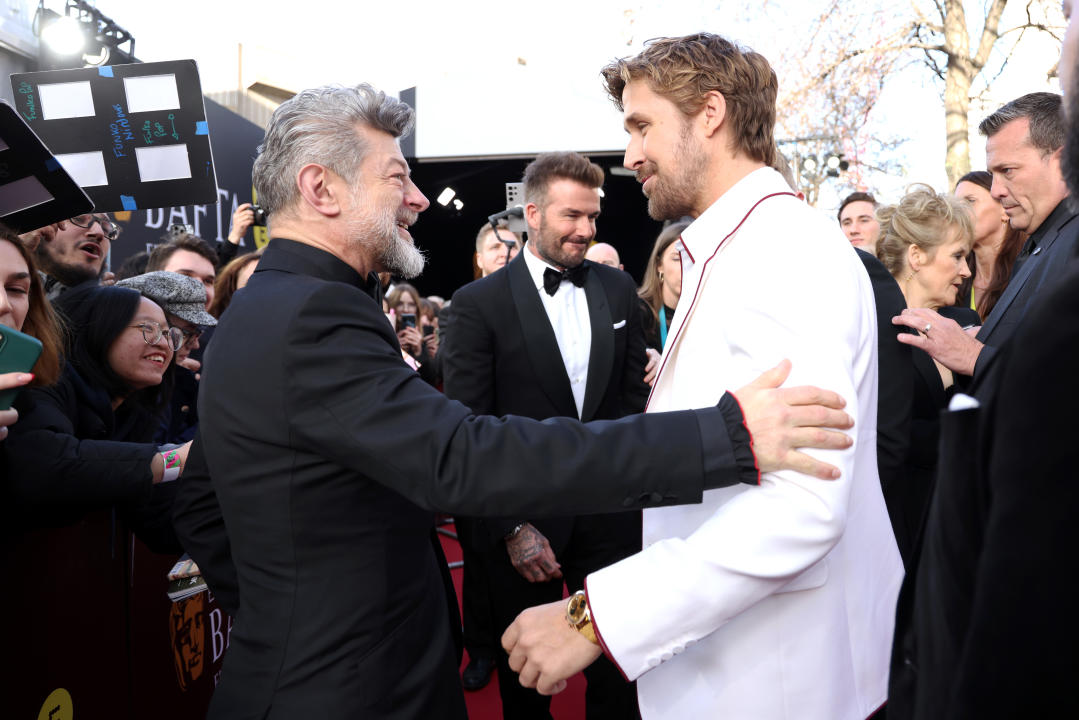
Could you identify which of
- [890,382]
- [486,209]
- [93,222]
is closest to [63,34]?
[93,222]

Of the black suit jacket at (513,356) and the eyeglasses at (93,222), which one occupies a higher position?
the eyeglasses at (93,222)

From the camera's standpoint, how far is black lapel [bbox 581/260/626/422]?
3166 mm

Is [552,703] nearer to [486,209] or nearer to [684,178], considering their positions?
[684,178]

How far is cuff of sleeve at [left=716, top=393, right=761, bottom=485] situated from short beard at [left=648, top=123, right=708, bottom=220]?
578 millimetres

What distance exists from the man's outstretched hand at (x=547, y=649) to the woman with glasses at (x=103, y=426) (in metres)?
1.36

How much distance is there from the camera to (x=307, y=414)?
134 centimetres

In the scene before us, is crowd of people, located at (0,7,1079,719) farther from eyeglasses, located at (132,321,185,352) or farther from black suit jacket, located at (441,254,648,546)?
black suit jacket, located at (441,254,648,546)

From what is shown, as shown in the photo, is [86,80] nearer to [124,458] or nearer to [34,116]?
[34,116]

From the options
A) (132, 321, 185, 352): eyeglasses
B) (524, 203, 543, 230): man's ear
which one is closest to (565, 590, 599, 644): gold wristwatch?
(132, 321, 185, 352): eyeglasses

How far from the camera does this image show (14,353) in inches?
63.7

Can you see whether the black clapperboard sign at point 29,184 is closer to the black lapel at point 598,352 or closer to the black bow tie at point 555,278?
the black bow tie at point 555,278

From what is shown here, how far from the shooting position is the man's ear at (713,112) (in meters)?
1.61

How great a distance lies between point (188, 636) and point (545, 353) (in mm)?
1671

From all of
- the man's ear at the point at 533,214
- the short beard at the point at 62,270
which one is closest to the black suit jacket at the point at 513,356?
the man's ear at the point at 533,214
